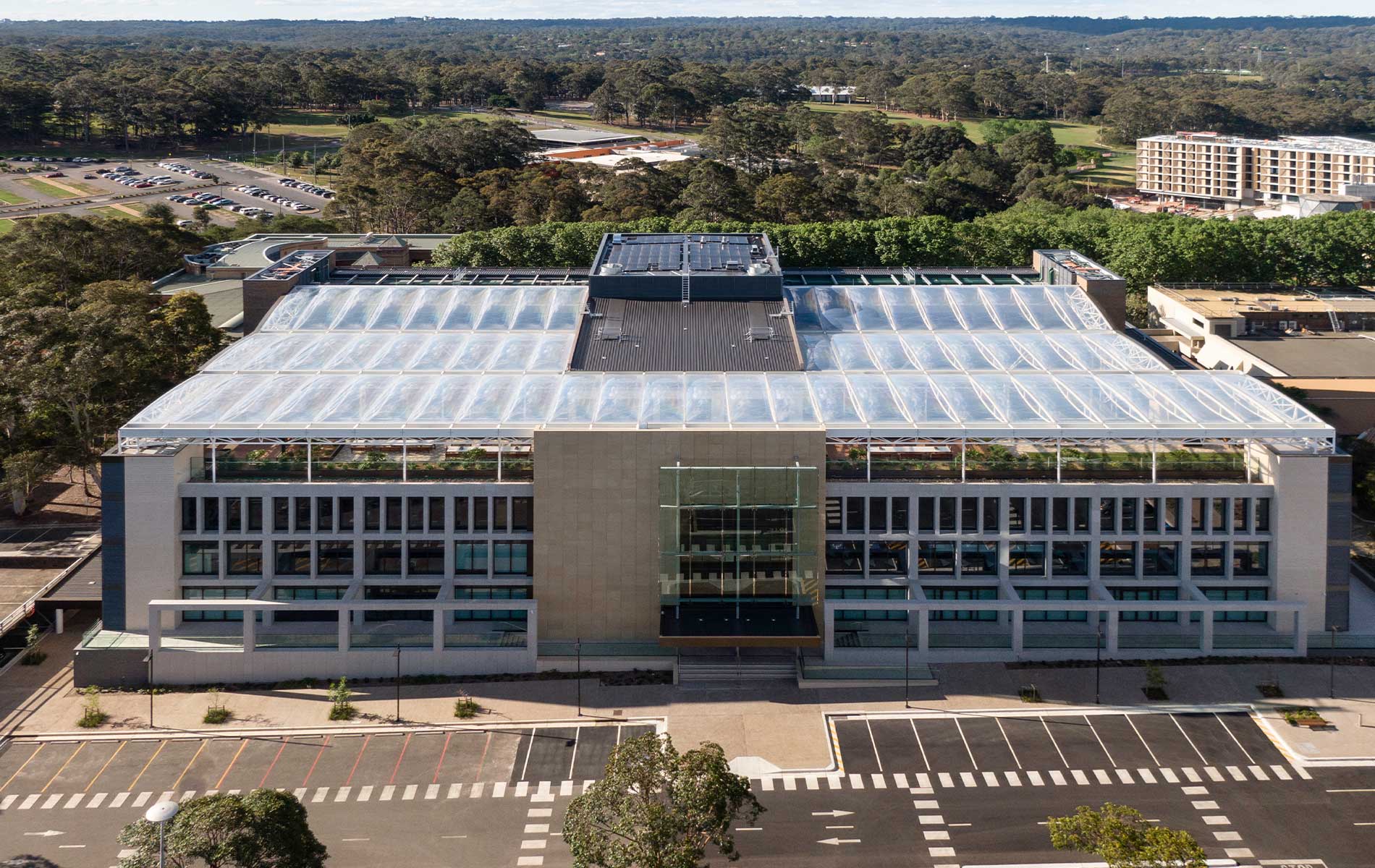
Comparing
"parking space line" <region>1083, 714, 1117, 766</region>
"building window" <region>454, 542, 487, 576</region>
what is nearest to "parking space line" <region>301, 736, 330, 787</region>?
"building window" <region>454, 542, 487, 576</region>

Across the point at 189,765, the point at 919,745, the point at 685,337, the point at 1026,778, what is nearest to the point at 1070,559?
the point at 919,745

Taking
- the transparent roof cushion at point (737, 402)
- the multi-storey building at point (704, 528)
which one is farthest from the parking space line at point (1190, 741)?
the transparent roof cushion at point (737, 402)

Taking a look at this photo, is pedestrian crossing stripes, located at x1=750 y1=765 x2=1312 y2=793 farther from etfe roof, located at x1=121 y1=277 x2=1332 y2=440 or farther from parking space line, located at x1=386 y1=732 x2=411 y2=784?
etfe roof, located at x1=121 y1=277 x2=1332 y2=440

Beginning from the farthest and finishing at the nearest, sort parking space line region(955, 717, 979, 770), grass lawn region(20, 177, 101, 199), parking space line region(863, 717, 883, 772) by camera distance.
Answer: grass lawn region(20, 177, 101, 199) → parking space line region(863, 717, 883, 772) → parking space line region(955, 717, 979, 770)

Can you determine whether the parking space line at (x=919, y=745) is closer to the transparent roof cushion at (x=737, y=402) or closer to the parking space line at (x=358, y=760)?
the transparent roof cushion at (x=737, y=402)

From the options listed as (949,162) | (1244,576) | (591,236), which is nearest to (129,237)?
(591,236)

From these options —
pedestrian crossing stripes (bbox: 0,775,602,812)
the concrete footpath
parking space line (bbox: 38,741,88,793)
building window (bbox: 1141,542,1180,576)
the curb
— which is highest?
building window (bbox: 1141,542,1180,576)
